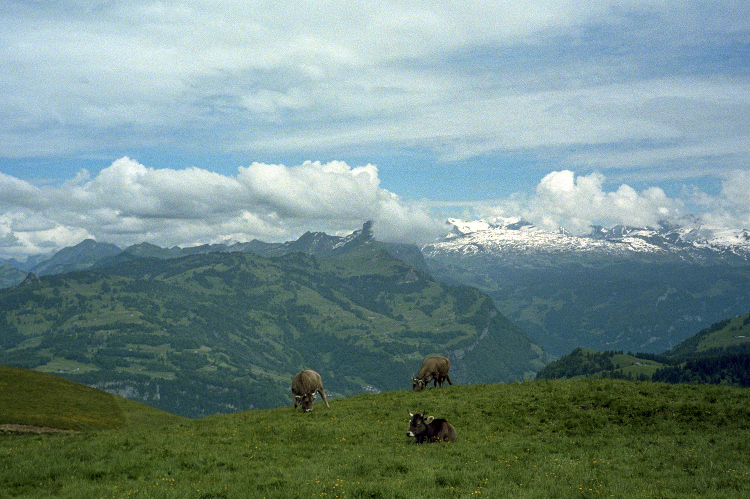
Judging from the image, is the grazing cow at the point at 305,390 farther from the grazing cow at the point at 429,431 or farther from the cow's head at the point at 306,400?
the grazing cow at the point at 429,431

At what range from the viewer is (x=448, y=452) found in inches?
965

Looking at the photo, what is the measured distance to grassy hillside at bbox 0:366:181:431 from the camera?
4300cm

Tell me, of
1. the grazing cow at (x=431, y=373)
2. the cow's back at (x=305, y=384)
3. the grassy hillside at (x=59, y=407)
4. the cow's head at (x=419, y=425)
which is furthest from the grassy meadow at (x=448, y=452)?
the grassy hillside at (x=59, y=407)

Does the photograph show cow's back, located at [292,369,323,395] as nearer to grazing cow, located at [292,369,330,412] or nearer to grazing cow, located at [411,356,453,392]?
grazing cow, located at [292,369,330,412]

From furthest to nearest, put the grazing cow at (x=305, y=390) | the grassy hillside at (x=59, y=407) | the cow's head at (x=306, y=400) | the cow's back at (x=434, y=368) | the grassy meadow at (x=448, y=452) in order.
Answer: the cow's back at (x=434, y=368), the grassy hillside at (x=59, y=407), the grazing cow at (x=305, y=390), the cow's head at (x=306, y=400), the grassy meadow at (x=448, y=452)

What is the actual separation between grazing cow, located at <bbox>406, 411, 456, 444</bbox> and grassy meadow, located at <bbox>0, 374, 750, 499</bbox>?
0.96 meters

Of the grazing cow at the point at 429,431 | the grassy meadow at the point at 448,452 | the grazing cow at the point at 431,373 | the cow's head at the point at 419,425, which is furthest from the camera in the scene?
the grazing cow at the point at 431,373

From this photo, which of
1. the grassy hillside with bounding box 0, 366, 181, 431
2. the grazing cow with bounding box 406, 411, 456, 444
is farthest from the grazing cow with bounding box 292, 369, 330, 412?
the grassy hillside with bounding box 0, 366, 181, 431

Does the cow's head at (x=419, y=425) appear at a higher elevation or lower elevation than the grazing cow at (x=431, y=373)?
higher

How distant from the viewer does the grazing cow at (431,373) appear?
A: 152ft

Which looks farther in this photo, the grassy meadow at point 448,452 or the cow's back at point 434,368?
the cow's back at point 434,368

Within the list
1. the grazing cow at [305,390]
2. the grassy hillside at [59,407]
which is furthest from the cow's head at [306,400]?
the grassy hillside at [59,407]

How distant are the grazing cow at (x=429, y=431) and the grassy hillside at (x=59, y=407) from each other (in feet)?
108

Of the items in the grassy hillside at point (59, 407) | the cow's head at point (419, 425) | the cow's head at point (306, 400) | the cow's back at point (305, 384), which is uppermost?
the cow's head at point (419, 425)
